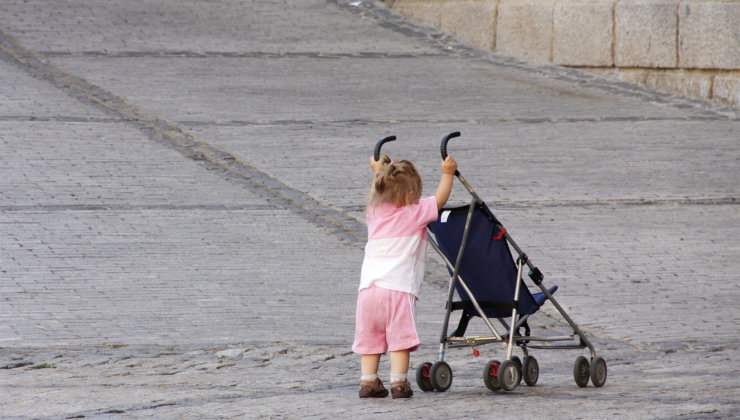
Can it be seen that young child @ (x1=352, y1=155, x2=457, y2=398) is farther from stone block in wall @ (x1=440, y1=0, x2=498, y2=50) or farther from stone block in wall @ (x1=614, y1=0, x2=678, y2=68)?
stone block in wall @ (x1=440, y1=0, x2=498, y2=50)

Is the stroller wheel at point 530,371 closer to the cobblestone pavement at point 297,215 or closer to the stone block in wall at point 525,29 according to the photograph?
the cobblestone pavement at point 297,215

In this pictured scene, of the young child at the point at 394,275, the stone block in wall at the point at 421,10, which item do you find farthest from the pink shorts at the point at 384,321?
the stone block in wall at the point at 421,10

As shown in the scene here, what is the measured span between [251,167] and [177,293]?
3.59m

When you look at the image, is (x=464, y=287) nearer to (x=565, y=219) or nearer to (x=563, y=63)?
(x=565, y=219)

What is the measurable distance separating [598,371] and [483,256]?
79 cm

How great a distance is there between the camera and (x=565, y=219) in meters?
9.29

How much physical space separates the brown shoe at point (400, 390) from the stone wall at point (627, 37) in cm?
1031

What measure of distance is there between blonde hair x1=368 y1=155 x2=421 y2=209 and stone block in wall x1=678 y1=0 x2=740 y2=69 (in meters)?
10.1

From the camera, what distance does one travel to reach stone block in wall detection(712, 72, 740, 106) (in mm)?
14344

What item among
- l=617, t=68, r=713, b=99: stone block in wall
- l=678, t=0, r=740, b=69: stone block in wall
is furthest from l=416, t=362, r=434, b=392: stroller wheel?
l=617, t=68, r=713, b=99: stone block in wall

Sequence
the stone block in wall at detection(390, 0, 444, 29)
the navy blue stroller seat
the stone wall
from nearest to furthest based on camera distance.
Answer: the navy blue stroller seat, the stone wall, the stone block in wall at detection(390, 0, 444, 29)

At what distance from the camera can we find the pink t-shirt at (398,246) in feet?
17.1

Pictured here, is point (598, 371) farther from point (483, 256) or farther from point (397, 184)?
point (397, 184)

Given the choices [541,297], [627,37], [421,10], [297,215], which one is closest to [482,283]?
[541,297]
